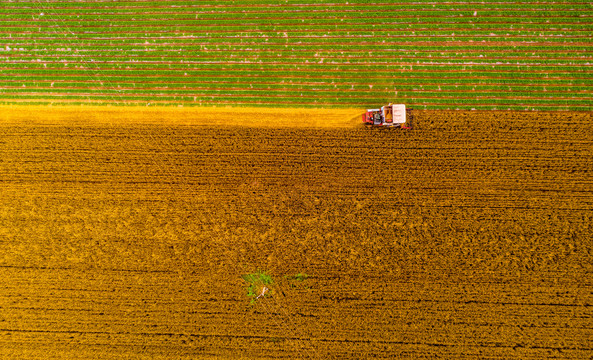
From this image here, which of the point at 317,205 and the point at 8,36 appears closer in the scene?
the point at 317,205

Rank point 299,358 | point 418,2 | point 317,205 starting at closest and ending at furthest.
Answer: point 299,358, point 317,205, point 418,2

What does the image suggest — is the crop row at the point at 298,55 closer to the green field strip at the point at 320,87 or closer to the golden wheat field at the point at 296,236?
the green field strip at the point at 320,87

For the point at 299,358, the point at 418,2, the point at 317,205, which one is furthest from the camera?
the point at 418,2

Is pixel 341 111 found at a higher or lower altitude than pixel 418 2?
lower

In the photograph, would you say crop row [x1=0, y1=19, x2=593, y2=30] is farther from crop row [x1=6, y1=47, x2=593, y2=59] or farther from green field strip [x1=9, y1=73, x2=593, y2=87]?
green field strip [x1=9, y1=73, x2=593, y2=87]

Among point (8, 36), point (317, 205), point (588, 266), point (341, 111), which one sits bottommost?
point (588, 266)

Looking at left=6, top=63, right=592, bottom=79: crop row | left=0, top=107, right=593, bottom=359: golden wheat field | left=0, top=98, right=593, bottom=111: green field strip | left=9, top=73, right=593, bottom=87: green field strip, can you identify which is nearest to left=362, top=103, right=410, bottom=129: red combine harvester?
left=0, top=107, right=593, bottom=359: golden wheat field

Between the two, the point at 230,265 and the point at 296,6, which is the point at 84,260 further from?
the point at 296,6

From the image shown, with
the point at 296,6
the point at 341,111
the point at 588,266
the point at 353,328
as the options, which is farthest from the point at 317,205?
the point at 588,266
